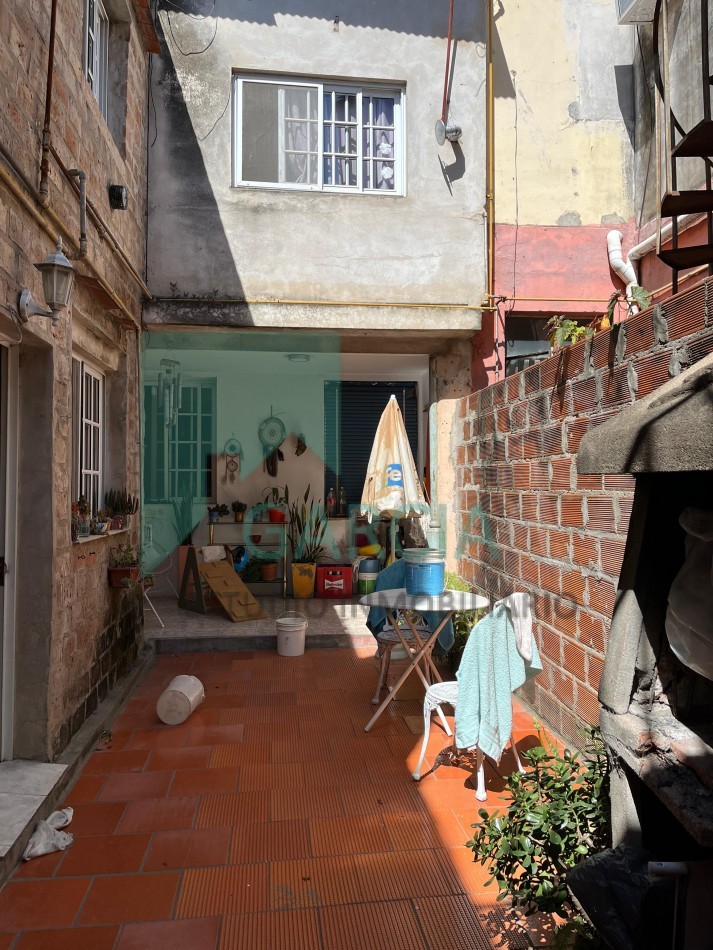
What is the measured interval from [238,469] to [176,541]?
1314 mm

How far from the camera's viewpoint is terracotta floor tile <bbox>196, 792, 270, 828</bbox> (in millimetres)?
3426

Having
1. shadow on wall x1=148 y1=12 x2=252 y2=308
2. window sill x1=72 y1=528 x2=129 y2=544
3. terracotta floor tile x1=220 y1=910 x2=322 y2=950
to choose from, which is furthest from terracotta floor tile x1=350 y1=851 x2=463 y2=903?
shadow on wall x1=148 y1=12 x2=252 y2=308

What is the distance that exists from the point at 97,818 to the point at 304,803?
105 cm

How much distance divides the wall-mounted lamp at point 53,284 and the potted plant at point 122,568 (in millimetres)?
2249

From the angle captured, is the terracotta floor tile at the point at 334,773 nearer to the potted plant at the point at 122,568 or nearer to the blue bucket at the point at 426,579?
the blue bucket at the point at 426,579

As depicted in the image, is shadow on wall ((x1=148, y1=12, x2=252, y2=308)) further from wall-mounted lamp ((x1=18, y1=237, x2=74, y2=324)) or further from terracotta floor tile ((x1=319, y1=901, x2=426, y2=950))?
terracotta floor tile ((x1=319, y1=901, x2=426, y2=950))

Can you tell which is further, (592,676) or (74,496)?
(74,496)

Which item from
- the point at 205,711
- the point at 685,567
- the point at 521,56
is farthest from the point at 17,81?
the point at 521,56

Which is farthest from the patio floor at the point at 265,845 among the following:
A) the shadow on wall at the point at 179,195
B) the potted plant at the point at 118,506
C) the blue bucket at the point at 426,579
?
the shadow on wall at the point at 179,195

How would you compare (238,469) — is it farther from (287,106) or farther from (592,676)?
(592,676)

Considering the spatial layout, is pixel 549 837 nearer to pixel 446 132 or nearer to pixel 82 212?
pixel 82 212

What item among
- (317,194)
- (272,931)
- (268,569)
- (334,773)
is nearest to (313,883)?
(272,931)

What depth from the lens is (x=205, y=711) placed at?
199 inches

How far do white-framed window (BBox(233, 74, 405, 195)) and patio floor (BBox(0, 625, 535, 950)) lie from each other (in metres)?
5.15
